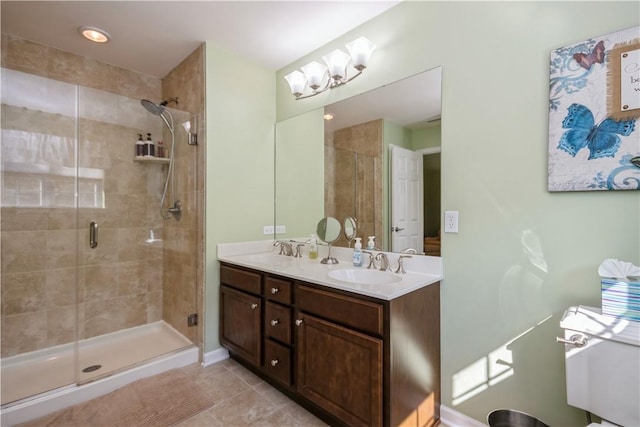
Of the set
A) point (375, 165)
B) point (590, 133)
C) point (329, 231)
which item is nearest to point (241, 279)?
point (329, 231)

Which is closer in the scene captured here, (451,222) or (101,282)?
(451,222)

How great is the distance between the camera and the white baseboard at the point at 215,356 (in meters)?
2.36

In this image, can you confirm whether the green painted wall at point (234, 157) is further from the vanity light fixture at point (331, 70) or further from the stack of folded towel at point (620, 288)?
the stack of folded towel at point (620, 288)

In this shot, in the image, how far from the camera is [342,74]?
83.1 inches

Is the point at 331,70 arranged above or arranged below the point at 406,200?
above

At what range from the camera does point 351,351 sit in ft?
4.83

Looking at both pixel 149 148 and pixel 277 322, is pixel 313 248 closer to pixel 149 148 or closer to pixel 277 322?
pixel 277 322

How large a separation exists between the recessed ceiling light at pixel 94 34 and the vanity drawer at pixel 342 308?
7.87ft

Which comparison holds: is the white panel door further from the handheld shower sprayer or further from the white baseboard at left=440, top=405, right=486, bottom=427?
the handheld shower sprayer

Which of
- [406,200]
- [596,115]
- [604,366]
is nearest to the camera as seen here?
[604,366]

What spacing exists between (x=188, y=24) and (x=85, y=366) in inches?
103

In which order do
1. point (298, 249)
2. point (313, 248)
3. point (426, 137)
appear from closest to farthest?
point (426, 137) → point (313, 248) → point (298, 249)

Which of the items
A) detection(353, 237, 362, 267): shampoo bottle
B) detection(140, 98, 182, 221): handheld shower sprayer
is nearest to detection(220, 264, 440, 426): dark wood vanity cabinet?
detection(353, 237, 362, 267): shampoo bottle

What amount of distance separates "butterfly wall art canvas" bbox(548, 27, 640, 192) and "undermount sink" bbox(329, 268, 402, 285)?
0.95 metres
